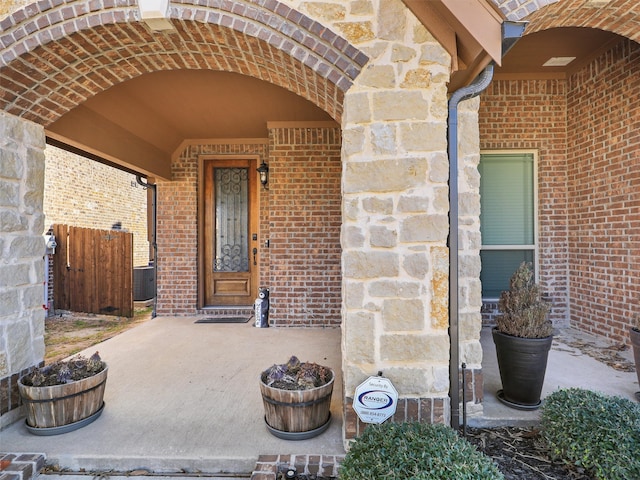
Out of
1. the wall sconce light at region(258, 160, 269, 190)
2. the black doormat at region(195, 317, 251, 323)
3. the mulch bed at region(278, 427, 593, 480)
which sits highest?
the wall sconce light at region(258, 160, 269, 190)

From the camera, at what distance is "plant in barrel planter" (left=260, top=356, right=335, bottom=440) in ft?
7.48

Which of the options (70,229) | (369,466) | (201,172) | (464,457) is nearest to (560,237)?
(464,457)

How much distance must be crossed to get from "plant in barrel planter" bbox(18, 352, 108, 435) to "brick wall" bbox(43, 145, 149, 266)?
19.7 feet

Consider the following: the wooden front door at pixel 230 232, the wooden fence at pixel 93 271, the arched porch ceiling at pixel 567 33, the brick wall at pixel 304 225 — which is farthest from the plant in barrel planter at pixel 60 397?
the wooden fence at pixel 93 271

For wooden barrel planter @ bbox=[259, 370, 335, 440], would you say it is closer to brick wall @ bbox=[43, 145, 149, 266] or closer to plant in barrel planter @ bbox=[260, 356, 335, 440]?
plant in barrel planter @ bbox=[260, 356, 335, 440]

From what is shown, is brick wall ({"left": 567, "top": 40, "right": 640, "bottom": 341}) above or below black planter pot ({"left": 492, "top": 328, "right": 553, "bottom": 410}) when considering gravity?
above

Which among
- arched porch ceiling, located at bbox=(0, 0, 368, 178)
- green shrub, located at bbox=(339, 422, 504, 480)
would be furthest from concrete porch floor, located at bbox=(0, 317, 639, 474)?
arched porch ceiling, located at bbox=(0, 0, 368, 178)

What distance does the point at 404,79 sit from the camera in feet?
7.14

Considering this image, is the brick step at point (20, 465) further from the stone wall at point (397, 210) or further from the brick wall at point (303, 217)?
the brick wall at point (303, 217)

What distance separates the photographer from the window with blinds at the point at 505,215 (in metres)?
4.69

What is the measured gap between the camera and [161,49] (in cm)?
255

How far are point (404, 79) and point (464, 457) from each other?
211 cm

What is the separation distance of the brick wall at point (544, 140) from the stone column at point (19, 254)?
485 cm

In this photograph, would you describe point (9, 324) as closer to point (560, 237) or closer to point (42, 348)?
point (42, 348)
